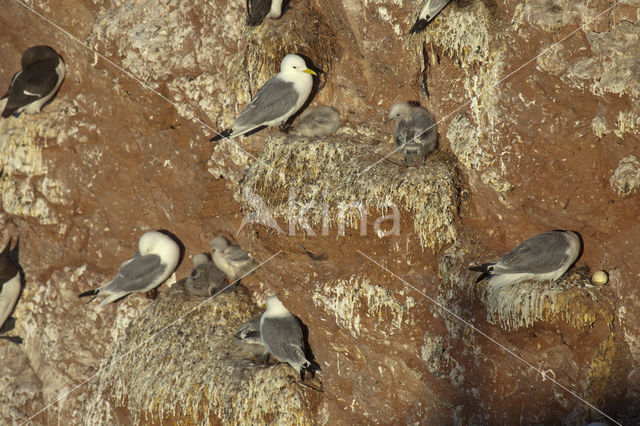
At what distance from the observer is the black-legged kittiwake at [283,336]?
633 centimetres

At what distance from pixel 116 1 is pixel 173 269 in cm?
381

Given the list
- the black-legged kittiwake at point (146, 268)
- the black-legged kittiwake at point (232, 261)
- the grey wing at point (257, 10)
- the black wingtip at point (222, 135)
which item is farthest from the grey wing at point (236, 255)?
the grey wing at point (257, 10)

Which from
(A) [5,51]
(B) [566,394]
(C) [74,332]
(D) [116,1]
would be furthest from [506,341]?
(A) [5,51]

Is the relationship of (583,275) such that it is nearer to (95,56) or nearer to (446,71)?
(446,71)

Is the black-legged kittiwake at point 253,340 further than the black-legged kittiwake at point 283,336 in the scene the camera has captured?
Yes

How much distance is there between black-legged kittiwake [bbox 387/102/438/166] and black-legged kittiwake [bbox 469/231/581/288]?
1435mm

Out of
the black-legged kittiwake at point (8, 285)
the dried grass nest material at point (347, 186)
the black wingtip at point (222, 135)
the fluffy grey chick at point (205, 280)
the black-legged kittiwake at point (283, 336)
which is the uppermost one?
the dried grass nest material at point (347, 186)

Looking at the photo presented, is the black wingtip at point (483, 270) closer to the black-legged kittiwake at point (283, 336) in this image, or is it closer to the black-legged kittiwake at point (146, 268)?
the black-legged kittiwake at point (283, 336)

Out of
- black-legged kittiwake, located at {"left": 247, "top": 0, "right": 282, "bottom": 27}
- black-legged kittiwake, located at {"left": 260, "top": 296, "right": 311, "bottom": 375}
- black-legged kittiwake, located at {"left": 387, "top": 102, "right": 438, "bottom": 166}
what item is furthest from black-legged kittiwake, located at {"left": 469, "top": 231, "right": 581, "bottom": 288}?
black-legged kittiwake, located at {"left": 247, "top": 0, "right": 282, "bottom": 27}

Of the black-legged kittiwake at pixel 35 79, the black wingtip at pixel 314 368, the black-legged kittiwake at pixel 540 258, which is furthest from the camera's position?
the black-legged kittiwake at pixel 35 79

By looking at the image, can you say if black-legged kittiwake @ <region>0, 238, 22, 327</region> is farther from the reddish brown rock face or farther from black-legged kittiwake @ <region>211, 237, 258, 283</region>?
black-legged kittiwake @ <region>211, 237, 258, 283</region>

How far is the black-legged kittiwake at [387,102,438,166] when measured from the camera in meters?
6.26

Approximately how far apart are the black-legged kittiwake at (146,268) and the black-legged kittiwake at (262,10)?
3.00 meters

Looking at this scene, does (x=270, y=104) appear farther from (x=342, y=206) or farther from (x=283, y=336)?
(x=283, y=336)
